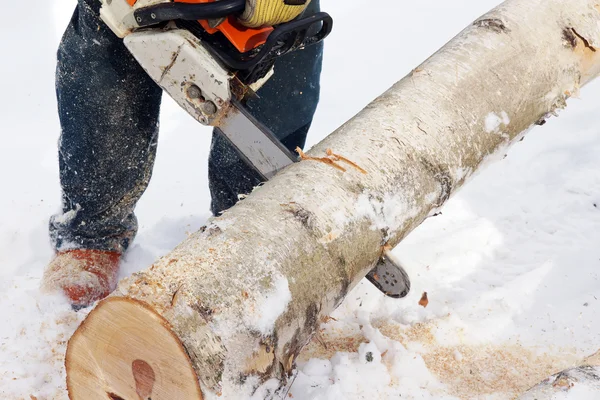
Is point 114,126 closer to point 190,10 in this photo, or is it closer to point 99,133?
point 99,133

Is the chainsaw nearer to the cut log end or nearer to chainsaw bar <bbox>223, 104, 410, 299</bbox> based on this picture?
chainsaw bar <bbox>223, 104, 410, 299</bbox>

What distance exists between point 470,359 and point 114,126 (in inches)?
53.1

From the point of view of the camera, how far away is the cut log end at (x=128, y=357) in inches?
43.6

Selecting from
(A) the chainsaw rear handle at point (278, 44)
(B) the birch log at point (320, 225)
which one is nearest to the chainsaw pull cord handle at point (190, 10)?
(A) the chainsaw rear handle at point (278, 44)

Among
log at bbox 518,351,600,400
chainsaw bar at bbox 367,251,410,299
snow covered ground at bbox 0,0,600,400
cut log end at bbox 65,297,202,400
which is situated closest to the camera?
cut log end at bbox 65,297,202,400

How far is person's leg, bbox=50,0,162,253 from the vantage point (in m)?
1.96

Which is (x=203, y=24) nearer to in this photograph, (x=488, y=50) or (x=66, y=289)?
(x=488, y=50)

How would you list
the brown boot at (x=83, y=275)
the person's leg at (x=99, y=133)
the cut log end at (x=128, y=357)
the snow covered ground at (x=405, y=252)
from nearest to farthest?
1. the cut log end at (x=128, y=357)
2. the snow covered ground at (x=405, y=252)
3. the person's leg at (x=99, y=133)
4. the brown boot at (x=83, y=275)

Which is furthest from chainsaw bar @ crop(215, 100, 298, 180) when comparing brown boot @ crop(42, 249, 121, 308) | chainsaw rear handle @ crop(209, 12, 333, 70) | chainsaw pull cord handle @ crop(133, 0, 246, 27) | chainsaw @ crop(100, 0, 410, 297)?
brown boot @ crop(42, 249, 121, 308)

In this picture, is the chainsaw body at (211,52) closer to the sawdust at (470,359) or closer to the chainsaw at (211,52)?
the chainsaw at (211,52)

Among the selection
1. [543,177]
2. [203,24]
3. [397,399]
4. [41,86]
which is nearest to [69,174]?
[203,24]

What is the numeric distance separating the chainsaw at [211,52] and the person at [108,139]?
24 cm

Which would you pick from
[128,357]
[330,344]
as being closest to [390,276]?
[330,344]

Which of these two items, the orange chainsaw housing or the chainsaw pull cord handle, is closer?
the chainsaw pull cord handle
